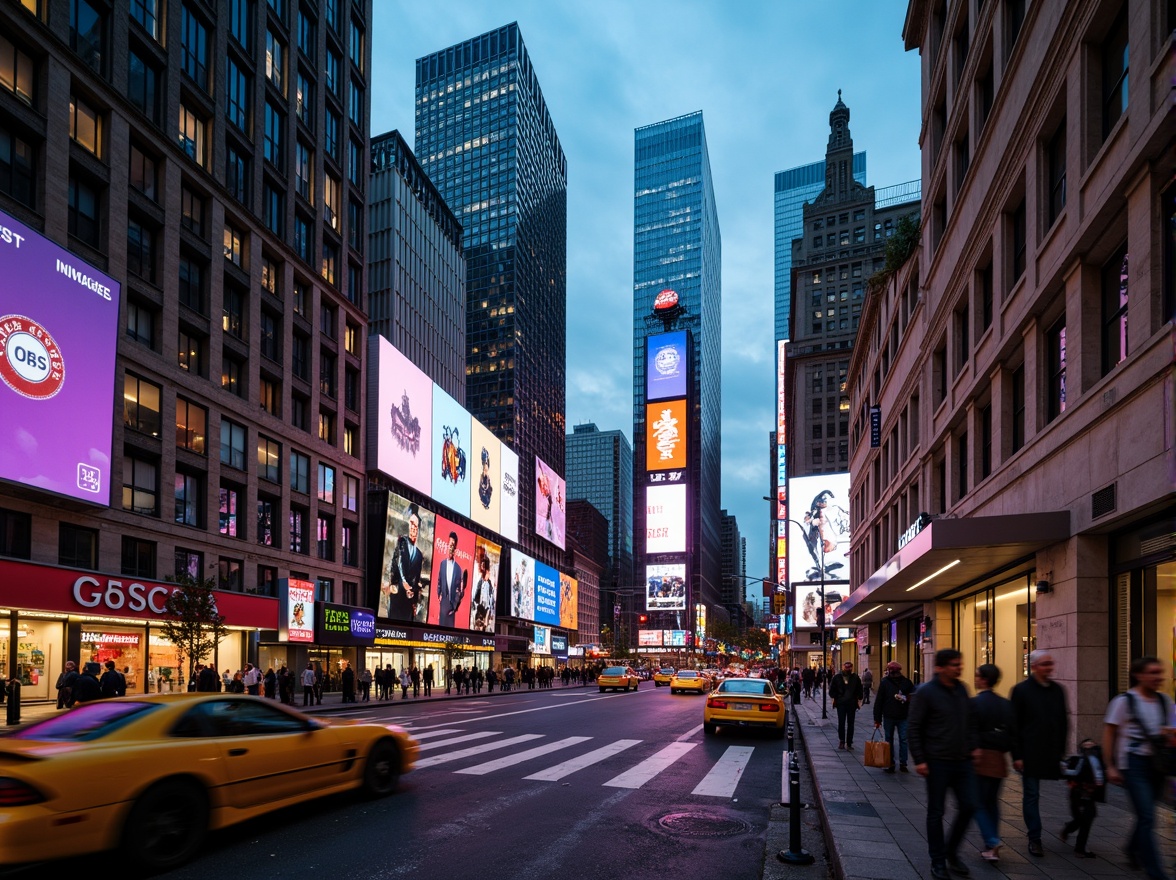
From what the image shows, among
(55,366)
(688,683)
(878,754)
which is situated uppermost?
(55,366)

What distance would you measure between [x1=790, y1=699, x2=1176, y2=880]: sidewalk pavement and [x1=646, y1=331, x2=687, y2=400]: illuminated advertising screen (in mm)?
111613

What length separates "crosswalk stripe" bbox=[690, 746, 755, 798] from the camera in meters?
11.7

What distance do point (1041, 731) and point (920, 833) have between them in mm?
1635

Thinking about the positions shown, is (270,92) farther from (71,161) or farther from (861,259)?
(861,259)

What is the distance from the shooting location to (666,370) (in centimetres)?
12444

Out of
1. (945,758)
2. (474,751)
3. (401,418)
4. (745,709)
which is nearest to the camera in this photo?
(945,758)

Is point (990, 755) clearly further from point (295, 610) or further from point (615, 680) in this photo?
point (615, 680)

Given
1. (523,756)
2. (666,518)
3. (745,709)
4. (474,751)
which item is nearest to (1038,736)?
(523,756)

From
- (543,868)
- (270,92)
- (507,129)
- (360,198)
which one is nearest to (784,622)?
(360,198)

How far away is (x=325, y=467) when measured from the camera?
49.1 metres

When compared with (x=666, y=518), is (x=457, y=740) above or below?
below

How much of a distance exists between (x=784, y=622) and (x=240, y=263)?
49.1 meters

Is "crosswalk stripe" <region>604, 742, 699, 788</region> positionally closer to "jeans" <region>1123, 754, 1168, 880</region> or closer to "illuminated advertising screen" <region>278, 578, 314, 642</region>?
"jeans" <region>1123, 754, 1168, 880</region>

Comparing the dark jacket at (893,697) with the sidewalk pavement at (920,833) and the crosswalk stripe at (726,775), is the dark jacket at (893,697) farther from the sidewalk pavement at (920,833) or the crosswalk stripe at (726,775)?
the crosswalk stripe at (726,775)
